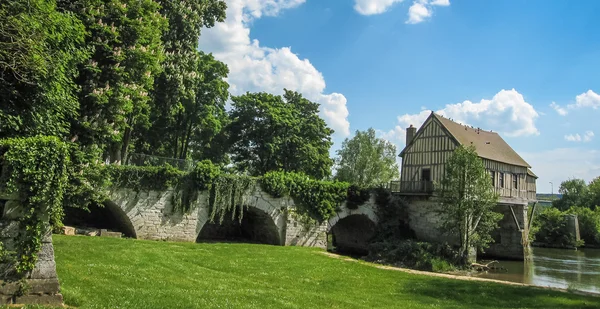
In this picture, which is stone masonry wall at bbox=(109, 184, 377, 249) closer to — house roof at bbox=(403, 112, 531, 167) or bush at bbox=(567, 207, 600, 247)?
house roof at bbox=(403, 112, 531, 167)

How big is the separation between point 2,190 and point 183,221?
1187 cm

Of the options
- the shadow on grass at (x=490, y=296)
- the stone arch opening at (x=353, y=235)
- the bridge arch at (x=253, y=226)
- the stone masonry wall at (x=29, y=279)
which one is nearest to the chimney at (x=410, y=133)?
the stone arch opening at (x=353, y=235)

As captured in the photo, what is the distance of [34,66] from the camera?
7.00 metres

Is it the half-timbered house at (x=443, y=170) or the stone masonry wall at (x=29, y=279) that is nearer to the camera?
the stone masonry wall at (x=29, y=279)

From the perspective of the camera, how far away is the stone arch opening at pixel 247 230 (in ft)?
63.3

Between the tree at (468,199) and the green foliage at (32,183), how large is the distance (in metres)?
16.8

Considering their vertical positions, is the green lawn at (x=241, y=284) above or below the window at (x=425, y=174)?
below

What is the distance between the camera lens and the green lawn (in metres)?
6.39

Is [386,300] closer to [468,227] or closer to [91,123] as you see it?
[91,123]

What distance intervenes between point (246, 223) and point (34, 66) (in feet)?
51.1

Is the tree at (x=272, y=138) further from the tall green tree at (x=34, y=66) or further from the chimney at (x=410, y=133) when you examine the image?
the tall green tree at (x=34, y=66)

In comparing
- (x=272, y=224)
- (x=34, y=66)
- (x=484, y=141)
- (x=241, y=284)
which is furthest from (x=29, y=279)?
(x=484, y=141)

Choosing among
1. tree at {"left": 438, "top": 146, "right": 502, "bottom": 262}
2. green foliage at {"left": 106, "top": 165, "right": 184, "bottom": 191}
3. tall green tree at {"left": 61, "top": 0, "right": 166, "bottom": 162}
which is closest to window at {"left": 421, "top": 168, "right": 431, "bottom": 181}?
tree at {"left": 438, "top": 146, "right": 502, "bottom": 262}

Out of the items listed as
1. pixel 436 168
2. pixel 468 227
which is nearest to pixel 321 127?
pixel 436 168
